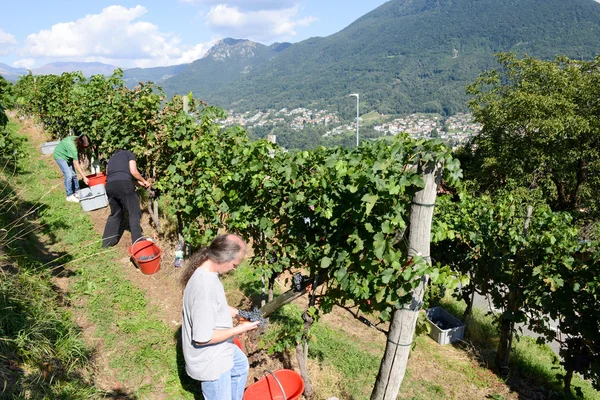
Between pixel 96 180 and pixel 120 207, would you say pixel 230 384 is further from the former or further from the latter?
pixel 96 180

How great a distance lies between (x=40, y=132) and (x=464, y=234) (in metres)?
13.7

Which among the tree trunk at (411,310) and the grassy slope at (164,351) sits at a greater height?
the tree trunk at (411,310)

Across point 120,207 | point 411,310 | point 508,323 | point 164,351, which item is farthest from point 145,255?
point 508,323

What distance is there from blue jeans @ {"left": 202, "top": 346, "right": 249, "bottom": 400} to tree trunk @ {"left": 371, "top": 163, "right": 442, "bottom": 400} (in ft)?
2.95


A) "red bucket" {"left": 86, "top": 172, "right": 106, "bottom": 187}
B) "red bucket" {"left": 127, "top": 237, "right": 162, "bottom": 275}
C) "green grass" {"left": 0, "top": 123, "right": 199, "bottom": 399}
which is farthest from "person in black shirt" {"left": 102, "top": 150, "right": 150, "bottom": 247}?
"red bucket" {"left": 86, "top": 172, "right": 106, "bottom": 187}

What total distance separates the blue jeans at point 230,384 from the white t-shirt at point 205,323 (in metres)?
0.07

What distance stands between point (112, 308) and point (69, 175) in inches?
139

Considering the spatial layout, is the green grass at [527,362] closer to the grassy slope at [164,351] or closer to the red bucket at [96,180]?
the grassy slope at [164,351]

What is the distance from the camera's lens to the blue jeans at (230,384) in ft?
7.64

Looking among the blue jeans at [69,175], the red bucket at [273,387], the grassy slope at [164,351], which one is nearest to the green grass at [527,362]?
the grassy slope at [164,351]

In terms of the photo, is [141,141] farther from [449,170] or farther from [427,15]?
[427,15]

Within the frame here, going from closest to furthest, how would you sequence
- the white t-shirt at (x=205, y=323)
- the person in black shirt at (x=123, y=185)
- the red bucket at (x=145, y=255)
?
the white t-shirt at (x=205, y=323) < the red bucket at (x=145, y=255) < the person in black shirt at (x=123, y=185)

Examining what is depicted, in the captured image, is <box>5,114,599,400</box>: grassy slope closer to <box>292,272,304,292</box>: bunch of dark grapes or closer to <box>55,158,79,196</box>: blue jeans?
<box>292,272,304,292</box>: bunch of dark grapes

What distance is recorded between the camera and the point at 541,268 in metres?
3.97
